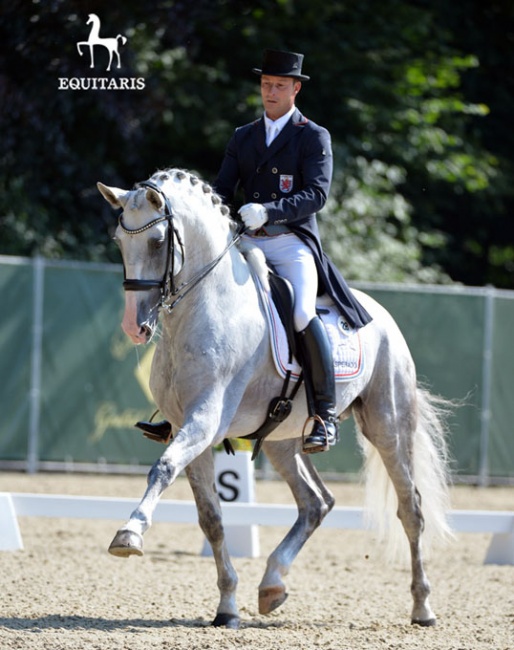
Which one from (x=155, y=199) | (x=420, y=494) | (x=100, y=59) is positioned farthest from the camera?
(x=100, y=59)

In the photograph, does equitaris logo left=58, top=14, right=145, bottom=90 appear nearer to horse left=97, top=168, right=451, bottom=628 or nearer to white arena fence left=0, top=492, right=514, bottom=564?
white arena fence left=0, top=492, right=514, bottom=564

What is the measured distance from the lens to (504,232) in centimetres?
2042

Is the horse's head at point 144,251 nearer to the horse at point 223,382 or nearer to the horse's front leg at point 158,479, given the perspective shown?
the horse at point 223,382

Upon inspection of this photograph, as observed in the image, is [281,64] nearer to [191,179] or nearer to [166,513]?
[191,179]

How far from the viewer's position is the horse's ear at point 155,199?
5.30 metres

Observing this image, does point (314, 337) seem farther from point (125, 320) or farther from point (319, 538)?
point (319, 538)

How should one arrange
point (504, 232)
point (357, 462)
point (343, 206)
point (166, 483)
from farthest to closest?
point (504, 232)
point (343, 206)
point (357, 462)
point (166, 483)

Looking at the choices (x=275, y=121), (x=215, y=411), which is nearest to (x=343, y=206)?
(x=275, y=121)

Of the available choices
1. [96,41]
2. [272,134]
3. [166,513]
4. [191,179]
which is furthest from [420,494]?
[96,41]

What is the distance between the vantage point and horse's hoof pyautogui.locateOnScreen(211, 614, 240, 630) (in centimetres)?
591

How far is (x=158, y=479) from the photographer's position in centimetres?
516

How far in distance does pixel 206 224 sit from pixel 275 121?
0.89 meters

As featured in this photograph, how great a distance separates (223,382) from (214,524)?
2.96 feet

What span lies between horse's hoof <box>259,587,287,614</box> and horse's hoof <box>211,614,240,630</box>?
20cm
